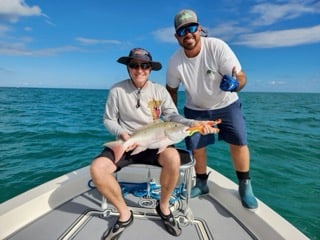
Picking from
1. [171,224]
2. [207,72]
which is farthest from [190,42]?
[171,224]

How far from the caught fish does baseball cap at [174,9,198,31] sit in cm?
126

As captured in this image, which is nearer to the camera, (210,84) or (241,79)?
(241,79)

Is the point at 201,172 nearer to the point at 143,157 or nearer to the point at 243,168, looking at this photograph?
the point at 243,168

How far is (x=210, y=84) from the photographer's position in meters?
3.37

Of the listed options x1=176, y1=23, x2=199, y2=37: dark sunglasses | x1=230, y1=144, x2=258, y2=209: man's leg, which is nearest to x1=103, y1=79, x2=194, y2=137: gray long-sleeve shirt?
x1=176, y1=23, x2=199, y2=37: dark sunglasses

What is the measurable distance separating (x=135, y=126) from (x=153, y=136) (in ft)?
1.78

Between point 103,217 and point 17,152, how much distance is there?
267 inches

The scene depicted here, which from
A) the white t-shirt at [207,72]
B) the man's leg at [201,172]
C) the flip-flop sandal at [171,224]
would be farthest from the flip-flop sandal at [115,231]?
the white t-shirt at [207,72]

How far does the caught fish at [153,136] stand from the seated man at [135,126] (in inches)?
2.5

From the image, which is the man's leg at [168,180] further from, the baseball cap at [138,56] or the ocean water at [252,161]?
the ocean water at [252,161]

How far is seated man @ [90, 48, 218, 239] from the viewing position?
2.78m

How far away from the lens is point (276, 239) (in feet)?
8.83

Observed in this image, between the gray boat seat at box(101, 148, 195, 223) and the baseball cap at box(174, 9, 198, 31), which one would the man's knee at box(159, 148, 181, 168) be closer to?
the gray boat seat at box(101, 148, 195, 223)

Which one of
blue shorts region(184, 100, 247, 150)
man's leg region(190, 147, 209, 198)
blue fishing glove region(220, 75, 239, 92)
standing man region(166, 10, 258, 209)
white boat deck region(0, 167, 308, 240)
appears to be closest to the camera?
white boat deck region(0, 167, 308, 240)
